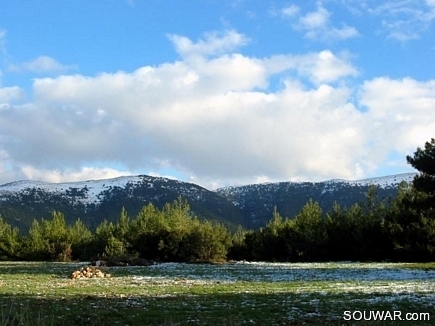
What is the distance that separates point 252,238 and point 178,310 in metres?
58.8

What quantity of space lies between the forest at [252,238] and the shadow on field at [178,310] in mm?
42938

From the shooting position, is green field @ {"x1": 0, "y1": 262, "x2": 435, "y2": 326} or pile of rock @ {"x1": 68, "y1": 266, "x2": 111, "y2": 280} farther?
pile of rock @ {"x1": 68, "y1": 266, "x2": 111, "y2": 280}

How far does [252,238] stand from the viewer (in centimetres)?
7506

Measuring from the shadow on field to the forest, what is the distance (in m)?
42.9

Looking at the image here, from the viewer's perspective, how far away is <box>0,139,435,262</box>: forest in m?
62.9

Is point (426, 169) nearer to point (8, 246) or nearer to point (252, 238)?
point (252, 238)

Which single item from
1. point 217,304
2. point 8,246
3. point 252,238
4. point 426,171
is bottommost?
point 217,304

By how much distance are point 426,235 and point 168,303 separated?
49537mm

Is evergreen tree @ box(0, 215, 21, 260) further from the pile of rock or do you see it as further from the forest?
the pile of rock

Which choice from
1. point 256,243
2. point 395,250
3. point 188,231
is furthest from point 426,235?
point 188,231

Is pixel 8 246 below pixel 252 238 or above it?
below

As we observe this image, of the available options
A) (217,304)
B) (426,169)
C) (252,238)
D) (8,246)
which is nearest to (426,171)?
(426,169)

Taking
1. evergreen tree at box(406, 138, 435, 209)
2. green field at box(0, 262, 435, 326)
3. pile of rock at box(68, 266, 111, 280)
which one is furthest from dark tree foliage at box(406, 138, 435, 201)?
pile of rock at box(68, 266, 111, 280)

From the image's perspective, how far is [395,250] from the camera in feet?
204
